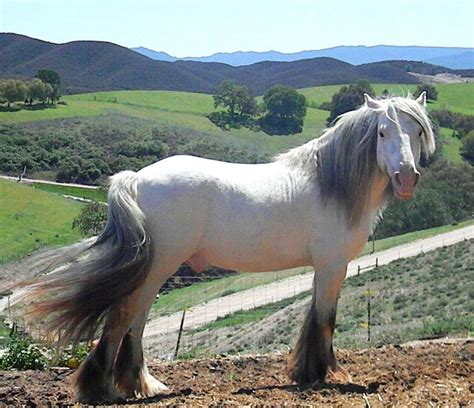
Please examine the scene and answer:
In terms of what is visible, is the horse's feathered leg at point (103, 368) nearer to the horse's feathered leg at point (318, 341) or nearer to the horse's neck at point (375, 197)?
the horse's feathered leg at point (318, 341)

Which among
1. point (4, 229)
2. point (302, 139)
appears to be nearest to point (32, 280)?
point (4, 229)

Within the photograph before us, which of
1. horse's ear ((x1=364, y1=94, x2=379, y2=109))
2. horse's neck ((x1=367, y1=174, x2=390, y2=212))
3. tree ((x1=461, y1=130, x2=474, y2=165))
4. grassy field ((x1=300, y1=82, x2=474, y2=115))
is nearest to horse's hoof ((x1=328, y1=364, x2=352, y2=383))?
horse's neck ((x1=367, y1=174, x2=390, y2=212))

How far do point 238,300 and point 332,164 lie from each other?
18359 millimetres

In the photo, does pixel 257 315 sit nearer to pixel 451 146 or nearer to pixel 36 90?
pixel 451 146

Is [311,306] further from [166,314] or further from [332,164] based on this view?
[166,314]

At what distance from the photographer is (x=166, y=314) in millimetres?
21531

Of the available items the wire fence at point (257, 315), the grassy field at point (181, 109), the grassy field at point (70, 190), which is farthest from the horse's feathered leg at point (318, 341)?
the grassy field at point (181, 109)

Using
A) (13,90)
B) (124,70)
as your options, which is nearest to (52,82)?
(13,90)

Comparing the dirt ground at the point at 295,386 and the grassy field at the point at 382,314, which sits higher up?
the dirt ground at the point at 295,386

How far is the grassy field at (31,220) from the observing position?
34656mm

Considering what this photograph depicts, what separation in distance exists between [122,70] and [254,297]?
132792mm

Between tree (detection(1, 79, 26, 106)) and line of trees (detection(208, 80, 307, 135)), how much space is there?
19.0 m

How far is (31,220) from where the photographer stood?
1554 inches

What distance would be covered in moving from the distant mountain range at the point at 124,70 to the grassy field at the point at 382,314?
118 metres
